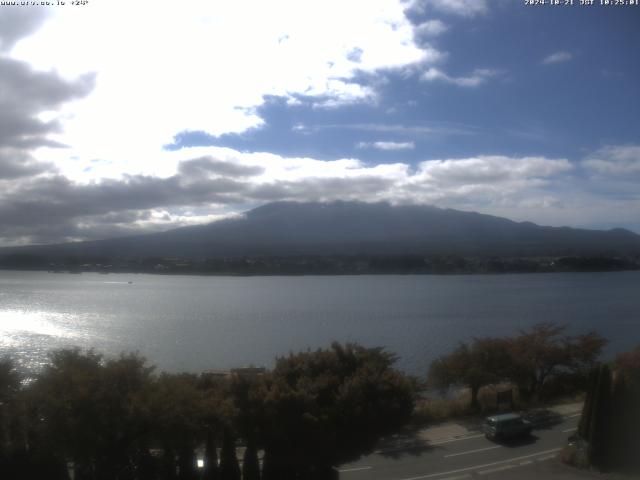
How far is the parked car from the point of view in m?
15.5

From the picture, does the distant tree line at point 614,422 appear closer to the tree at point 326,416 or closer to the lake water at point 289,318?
the tree at point 326,416

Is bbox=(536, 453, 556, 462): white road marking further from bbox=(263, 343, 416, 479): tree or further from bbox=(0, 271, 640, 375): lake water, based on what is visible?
bbox=(0, 271, 640, 375): lake water

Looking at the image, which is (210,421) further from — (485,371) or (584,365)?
(584,365)

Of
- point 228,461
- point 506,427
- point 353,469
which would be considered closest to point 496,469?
point 506,427

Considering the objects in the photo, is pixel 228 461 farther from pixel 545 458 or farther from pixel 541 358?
pixel 541 358

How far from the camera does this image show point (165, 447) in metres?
10.3

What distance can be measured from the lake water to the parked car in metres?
13.4

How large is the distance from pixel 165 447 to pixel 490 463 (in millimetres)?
7412

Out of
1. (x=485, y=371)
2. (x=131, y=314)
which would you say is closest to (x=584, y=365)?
(x=485, y=371)

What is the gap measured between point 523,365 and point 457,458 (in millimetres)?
9189

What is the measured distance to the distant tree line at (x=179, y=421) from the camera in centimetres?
994

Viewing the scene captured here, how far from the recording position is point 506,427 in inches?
611

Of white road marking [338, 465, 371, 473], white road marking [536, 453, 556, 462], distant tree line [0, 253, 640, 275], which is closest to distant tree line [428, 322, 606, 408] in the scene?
white road marking [536, 453, 556, 462]

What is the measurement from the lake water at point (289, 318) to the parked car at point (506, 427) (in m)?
13.4
